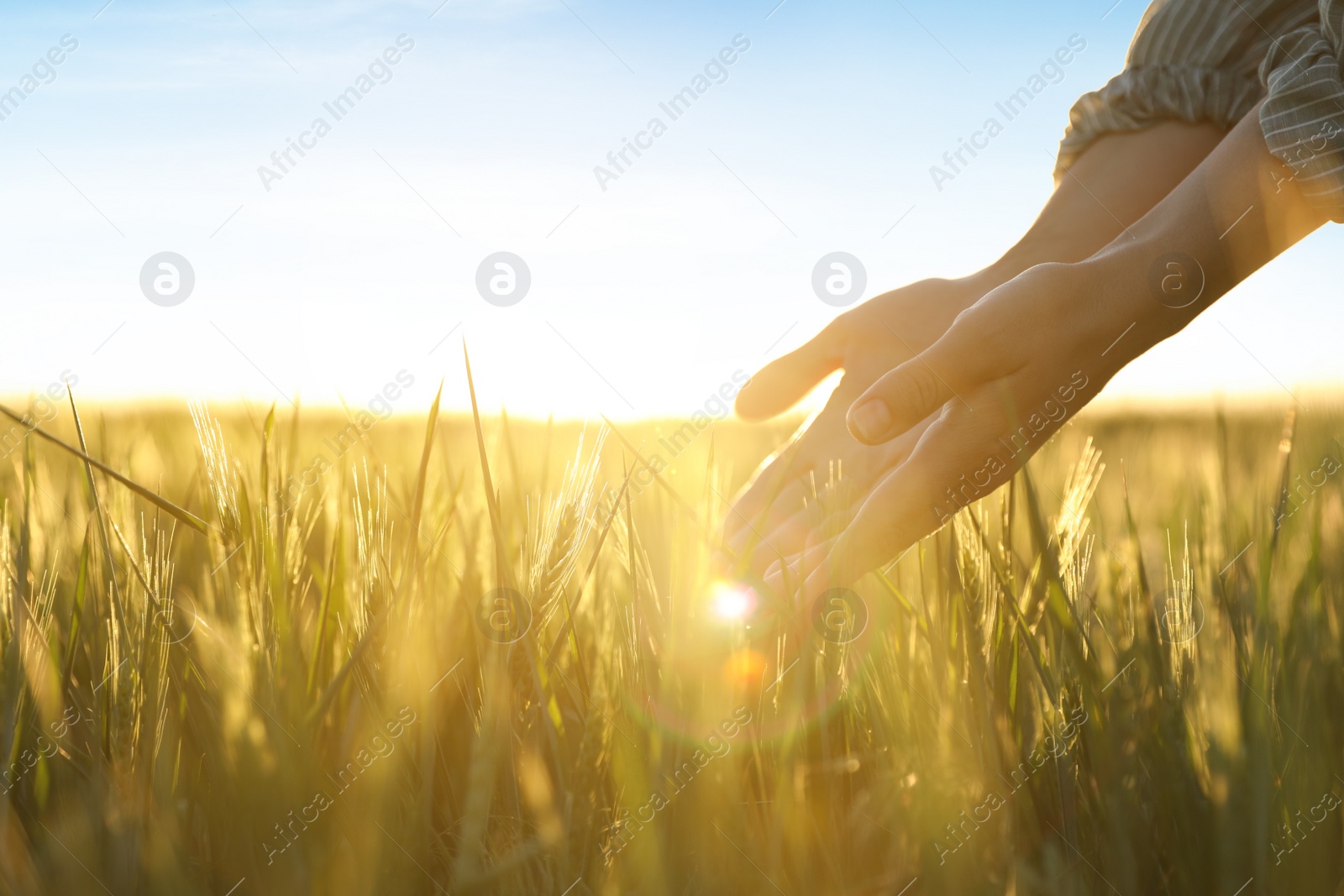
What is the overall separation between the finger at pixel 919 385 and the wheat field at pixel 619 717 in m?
0.32

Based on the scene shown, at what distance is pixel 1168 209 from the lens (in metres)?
1.55

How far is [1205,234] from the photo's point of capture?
1.50 m

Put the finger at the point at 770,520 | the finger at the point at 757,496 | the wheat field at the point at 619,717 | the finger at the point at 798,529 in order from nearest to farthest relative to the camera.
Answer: the wheat field at the point at 619,717, the finger at the point at 798,529, the finger at the point at 770,520, the finger at the point at 757,496

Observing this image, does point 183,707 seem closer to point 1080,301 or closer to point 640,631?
point 640,631

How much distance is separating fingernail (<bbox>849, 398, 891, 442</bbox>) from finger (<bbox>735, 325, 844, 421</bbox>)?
31.5 inches

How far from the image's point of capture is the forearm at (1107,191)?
2.00 m

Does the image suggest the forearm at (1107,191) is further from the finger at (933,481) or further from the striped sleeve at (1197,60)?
the finger at (933,481)

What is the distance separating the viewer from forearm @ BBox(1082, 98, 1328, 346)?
1.50 m

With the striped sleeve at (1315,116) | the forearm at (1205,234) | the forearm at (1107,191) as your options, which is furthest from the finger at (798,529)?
the striped sleeve at (1315,116)

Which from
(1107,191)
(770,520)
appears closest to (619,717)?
(770,520)

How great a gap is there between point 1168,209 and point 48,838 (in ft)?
6.32

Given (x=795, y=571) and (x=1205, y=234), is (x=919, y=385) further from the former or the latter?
(x=1205, y=234)

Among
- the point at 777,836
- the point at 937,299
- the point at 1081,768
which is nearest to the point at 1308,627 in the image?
the point at 1081,768

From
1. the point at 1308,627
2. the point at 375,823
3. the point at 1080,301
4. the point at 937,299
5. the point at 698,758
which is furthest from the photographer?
the point at 937,299
